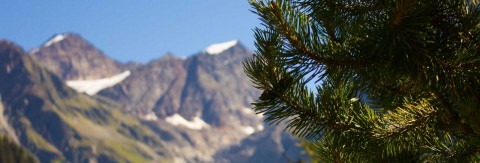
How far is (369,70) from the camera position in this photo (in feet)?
11.4

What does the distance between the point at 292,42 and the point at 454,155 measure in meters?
1.48

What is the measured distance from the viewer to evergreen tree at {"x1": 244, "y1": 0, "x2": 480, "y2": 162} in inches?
128

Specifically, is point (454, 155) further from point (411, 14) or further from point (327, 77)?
point (411, 14)

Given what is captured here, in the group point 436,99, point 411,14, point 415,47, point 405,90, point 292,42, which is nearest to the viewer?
point 411,14

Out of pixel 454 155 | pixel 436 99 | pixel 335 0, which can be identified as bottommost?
pixel 454 155

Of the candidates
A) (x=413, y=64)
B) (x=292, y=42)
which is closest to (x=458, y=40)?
(x=413, y=64)

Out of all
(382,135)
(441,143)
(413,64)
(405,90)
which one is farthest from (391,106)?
(413,64)

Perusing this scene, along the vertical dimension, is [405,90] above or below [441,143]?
above

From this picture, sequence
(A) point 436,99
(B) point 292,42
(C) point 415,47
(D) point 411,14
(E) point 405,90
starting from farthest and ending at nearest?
(E) point 405,90 → (A) point 436,99 → (B) point 292,42 → (C) point 415,47 → (D) point 411,14

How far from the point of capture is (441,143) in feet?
13.0

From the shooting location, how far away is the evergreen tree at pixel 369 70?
3.25 metres

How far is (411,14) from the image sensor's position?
9.50 feet

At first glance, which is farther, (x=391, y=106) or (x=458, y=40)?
(x=391, y=106)

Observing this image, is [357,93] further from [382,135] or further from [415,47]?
[415,47]
